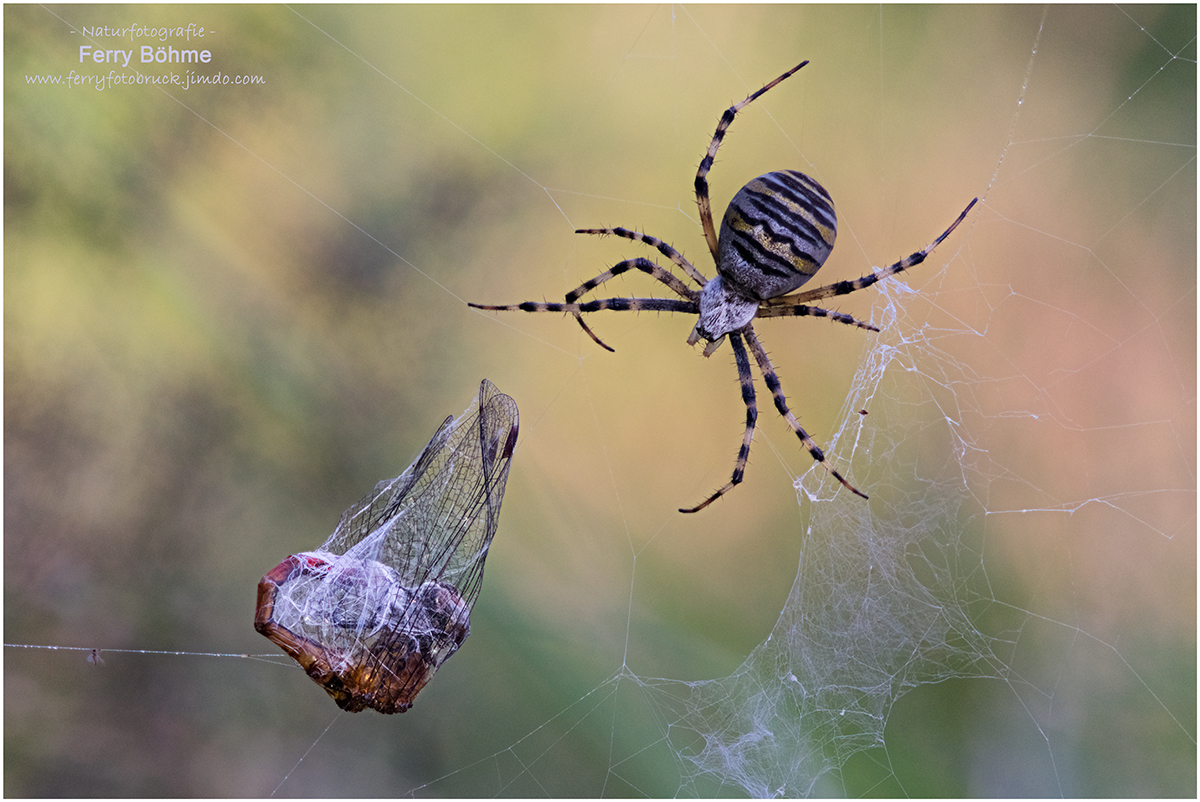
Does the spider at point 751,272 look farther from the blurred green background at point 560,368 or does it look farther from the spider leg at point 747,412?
the blurred green background at point 560,368

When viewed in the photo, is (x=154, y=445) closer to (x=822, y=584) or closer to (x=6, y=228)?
(x=6, y=228)

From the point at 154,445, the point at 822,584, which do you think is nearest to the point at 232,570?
the point at 154,445

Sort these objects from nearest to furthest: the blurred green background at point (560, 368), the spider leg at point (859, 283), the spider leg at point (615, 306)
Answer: the spider leg at point (859, 283)
the blurred green background at point (560, 368)
the spider leg at point (615, 306)

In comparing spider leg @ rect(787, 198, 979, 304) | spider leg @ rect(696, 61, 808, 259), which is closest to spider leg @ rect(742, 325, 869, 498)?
spider leg @ rect(787, 198, 979, 304)

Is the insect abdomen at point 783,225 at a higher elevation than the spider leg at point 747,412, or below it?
higher

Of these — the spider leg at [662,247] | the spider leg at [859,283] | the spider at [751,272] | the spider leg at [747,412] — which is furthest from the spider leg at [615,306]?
the spider leg at [859,283]

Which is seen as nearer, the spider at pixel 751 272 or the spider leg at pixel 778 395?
the spider at pixel 751 272

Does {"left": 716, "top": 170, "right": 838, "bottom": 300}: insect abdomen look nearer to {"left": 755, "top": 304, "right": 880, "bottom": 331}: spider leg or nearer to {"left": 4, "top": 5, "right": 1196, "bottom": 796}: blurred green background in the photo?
{"left": 755, "top": 304, "right": 880, "bottom": 331}: spider leg

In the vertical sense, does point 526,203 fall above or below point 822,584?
above
